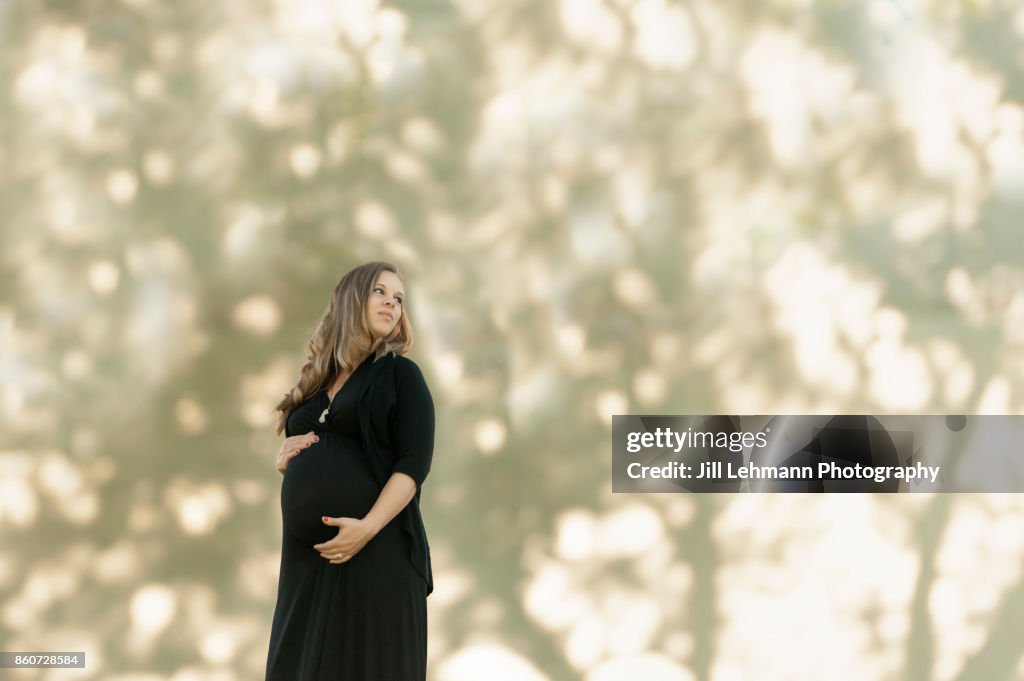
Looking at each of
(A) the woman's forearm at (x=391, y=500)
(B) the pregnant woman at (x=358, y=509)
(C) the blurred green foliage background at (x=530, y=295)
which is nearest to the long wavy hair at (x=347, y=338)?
(B) the pregnant woman at (x=358, y=509)

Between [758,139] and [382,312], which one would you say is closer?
[382,312]

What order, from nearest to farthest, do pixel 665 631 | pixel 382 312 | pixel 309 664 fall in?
pixel 309 664 → pixel 382 312 → pixel 665 631

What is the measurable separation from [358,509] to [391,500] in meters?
0.10

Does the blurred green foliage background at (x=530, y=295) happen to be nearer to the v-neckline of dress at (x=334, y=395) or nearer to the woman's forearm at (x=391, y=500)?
the v-neckline of dress at (x=334, y=395)

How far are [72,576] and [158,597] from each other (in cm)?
27

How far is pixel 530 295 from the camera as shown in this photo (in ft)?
10.5

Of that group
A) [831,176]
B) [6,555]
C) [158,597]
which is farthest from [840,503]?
[6,555]

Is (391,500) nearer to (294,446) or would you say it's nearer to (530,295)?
(294,446)

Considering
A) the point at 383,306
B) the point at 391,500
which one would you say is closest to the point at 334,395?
the point at 383,306

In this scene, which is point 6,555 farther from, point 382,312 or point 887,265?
point 887,265

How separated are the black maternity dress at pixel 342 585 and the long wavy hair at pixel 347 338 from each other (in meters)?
0.06

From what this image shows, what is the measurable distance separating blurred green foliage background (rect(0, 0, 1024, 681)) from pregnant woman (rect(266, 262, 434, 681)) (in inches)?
26.1

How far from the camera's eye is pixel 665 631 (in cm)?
314

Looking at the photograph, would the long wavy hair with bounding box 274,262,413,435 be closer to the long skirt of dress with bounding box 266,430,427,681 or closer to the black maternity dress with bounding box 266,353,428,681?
the black maternity dress with bounding box 266,353,428,681
